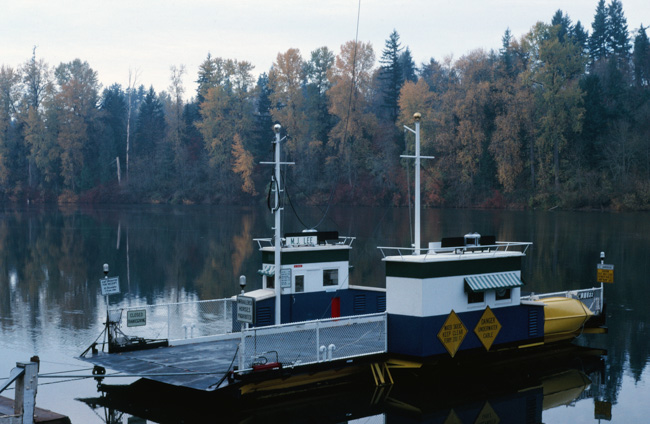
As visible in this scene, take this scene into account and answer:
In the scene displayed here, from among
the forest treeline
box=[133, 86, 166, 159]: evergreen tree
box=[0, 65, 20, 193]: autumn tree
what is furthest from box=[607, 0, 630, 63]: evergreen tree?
box=[0, 65, 20, 193]: autumn tree

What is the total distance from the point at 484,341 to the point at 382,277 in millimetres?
22198

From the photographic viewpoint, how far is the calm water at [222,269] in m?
21.4

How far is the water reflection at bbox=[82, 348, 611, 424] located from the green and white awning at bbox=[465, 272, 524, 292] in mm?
2913

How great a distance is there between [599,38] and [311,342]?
115349mm

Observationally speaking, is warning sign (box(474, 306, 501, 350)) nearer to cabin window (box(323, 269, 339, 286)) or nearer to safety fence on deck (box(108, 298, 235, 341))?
cabin window (box(323, 269, 339, 286))

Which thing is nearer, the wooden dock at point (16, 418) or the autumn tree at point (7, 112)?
the wooden dock at point (16, 418)

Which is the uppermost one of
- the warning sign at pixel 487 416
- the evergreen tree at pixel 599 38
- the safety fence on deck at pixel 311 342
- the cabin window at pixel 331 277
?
the evergreen tree at pixel 599 38

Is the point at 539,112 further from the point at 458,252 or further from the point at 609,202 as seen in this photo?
the point at 458,252

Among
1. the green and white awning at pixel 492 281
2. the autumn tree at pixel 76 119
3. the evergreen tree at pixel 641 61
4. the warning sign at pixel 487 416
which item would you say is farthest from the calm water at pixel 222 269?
the evergreen tree at pixel 641 61

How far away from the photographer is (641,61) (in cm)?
10819

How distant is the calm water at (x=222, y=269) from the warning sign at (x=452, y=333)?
1324 mm

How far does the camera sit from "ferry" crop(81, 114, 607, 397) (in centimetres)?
1936

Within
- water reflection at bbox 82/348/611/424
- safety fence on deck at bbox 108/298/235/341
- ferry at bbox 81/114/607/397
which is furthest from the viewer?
safety fence on deck at bbox 108/298/235/341

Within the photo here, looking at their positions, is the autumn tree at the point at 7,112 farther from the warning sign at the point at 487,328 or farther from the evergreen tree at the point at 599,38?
the warning sign at the point at 487,328
